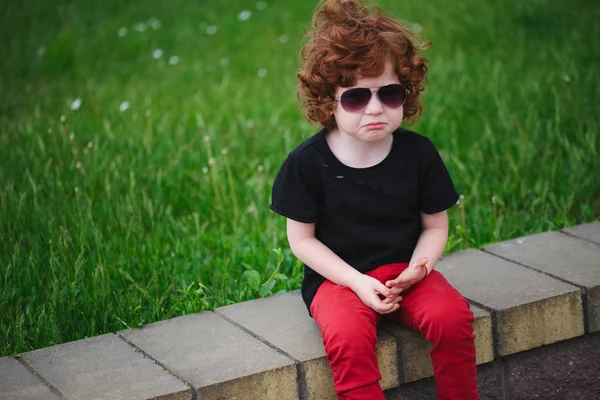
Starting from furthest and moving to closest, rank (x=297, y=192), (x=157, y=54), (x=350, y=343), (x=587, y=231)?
(x=157, y=54)
(x=587, y=231)
(x=297, y=192)
(x=350, y=343)

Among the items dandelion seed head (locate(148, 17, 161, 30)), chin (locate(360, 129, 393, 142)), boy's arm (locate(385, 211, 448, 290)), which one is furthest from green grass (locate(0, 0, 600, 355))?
chin (locate(360, 129, 393, 142))

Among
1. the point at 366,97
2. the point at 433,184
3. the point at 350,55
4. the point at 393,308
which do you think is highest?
the point at 350,55

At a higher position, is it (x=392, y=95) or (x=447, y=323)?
(x=392, y=95)

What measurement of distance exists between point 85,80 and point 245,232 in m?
2.82

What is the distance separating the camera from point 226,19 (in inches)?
281

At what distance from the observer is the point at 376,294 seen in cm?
240

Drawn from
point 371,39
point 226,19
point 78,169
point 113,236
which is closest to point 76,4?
point 226,19

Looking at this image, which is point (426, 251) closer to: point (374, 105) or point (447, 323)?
point (447, 323)

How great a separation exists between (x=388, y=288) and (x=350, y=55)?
2.06 feet

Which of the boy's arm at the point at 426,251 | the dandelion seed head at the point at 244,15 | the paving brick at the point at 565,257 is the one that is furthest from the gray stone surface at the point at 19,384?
the dandelion seed head at the point at 244,15

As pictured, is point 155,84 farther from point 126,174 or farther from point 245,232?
point 245,232

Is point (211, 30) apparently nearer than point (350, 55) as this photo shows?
No

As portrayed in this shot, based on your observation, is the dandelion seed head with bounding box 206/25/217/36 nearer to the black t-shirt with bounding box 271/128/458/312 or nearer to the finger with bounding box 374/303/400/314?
the black t-shirt with bounding box 271/128/458/312

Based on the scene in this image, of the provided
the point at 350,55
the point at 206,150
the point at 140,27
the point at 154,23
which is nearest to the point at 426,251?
the point at 350,55
